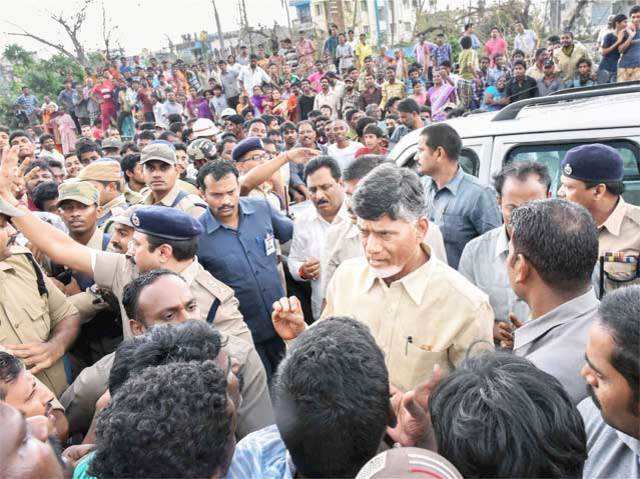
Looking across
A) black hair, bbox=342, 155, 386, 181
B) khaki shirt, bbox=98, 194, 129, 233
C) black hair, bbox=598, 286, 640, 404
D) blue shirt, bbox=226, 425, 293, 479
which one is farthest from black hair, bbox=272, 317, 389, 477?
khaki shirt, bbox=98, 194, 129, 233

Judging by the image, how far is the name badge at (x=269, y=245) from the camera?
12.3ft

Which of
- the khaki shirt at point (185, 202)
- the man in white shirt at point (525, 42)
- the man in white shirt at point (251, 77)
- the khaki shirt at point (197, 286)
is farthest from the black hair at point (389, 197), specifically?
the man in white shirt at point (251, 77)

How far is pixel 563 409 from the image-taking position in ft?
4.41

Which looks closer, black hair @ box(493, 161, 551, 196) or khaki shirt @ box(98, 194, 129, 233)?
black hair @ box(493, 161, 551, 196)

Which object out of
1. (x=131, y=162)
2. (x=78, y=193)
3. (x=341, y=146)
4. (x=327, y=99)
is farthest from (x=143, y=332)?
(x=327, y=99)

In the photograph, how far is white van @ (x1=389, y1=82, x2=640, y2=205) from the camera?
3.26m

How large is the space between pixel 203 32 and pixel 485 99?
27133 mm

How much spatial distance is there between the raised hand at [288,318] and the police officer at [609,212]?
164 cm

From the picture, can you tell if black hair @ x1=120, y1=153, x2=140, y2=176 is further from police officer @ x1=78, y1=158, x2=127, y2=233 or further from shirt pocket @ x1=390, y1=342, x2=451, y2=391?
shirt pocket @ x1=390, y1=342, x2=451, y2=391

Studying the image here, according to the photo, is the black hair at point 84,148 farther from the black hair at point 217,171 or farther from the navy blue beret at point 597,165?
the navy blue beret at point 597,165

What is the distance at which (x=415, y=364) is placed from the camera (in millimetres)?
2240

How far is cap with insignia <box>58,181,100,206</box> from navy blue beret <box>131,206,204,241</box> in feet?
3.81

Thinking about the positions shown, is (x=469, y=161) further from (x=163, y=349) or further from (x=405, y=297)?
(x=163, y=349)

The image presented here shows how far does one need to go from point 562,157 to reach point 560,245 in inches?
67.7
